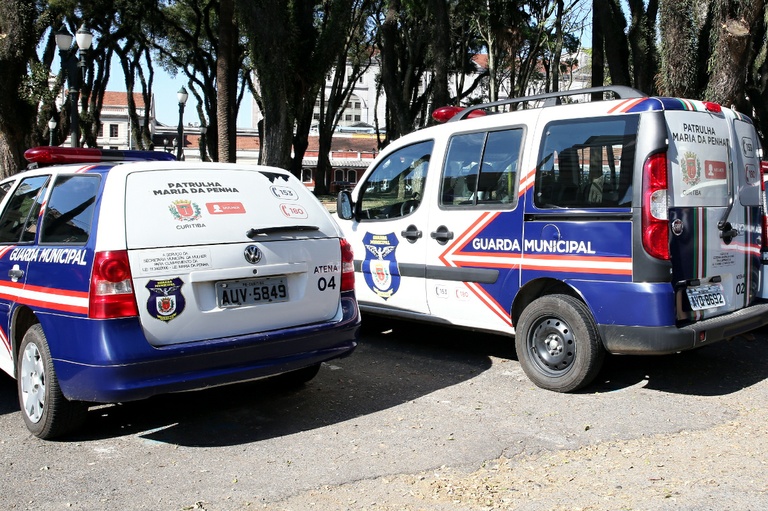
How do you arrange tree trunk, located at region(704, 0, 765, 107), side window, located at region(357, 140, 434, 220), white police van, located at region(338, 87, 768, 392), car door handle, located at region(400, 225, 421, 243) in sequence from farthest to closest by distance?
tree trunk, located at region(704, 0, 765, 107), side window, located at region(357, 140, 434, 220), car door handle, located at region(400, 225, 421, 243), white police van, located at region(338, 87, 768, 392)

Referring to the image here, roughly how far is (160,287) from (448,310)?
9.31 ft

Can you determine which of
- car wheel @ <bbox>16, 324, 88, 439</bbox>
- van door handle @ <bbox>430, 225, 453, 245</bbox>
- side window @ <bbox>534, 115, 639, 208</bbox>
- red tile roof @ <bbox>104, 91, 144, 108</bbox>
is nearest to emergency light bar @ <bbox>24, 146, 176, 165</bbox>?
car wheel @ <bbox>16, 324, 88, 439</bbox>

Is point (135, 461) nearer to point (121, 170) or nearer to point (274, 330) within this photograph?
point (274, 330)

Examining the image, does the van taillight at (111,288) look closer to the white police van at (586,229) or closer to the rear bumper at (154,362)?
the rear bumper at (154,362)

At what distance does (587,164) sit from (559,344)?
1312 millimetres

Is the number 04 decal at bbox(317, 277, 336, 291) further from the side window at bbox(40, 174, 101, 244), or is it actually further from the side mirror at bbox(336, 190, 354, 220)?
the side mirror at bbox(336, 190, 354, 220)

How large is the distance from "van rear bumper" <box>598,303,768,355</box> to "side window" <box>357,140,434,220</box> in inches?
85.4

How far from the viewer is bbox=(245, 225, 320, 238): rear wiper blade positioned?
4816mm

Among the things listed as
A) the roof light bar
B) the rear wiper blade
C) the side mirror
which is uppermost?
the roof light bar

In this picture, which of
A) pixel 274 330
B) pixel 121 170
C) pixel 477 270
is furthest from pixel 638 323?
pixel 121 170

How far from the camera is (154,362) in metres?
4.41

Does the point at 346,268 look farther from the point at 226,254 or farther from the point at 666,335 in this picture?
the point at 666,335

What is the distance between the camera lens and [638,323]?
5266 mm

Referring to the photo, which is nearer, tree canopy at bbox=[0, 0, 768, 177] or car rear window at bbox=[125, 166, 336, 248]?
car rear window at bbox=[125, 166, 336, 248]
